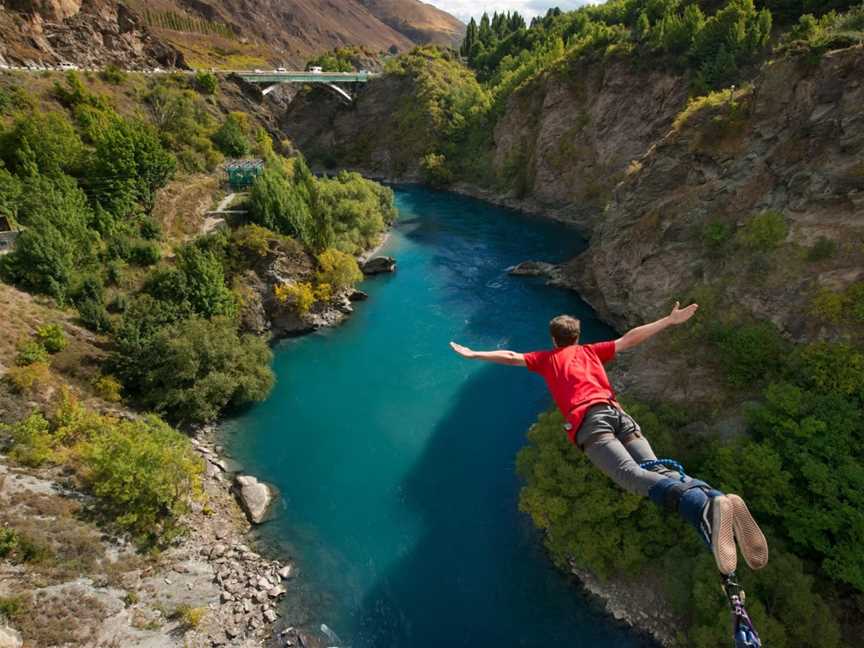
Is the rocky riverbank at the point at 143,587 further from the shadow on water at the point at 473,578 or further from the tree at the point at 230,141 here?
the tree at the point at 230,141

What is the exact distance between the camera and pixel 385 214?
47.8 m

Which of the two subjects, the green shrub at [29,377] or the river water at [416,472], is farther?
the green shrub at [29,377]

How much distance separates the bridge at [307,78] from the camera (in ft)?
210

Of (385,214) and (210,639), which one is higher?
(385,214)

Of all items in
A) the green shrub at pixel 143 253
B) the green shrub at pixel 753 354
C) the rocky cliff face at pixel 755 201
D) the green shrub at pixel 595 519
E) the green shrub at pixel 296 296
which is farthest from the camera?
the green shrub at pixel 296 296

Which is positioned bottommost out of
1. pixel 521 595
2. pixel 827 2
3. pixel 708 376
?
pixel 521 595

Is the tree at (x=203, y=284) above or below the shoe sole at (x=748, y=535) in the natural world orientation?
below

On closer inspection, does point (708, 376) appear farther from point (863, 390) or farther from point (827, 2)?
point (827, 2)

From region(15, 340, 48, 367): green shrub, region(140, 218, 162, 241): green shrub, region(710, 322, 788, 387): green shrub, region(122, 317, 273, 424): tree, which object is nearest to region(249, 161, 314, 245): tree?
region(140, 218, 162, 241): green shrub

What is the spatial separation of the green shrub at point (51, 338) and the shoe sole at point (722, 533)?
79.8ft

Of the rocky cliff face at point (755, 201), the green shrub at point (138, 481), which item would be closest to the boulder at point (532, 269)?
the rocky cliff face at point (755, 201)

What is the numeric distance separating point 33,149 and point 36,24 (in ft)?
72.3

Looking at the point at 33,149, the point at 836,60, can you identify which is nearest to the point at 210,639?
the point at 33,149

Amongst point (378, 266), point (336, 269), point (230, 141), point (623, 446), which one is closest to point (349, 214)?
point (378, 266)
